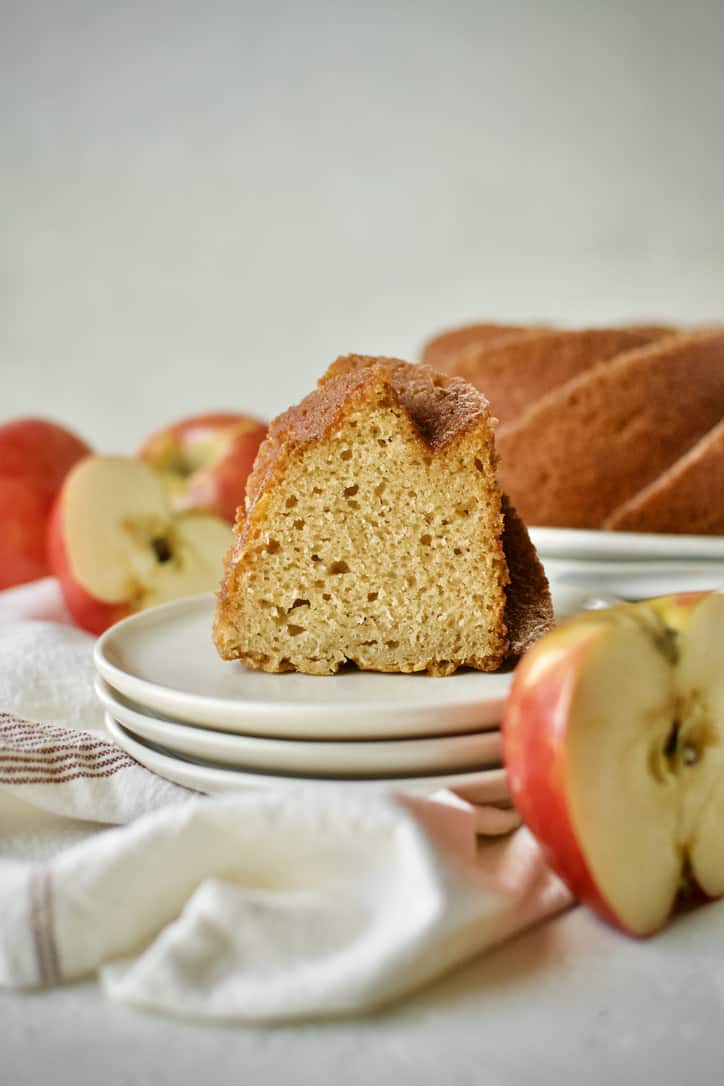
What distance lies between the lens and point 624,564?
1.71 m

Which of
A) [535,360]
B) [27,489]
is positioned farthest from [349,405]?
[27,489]

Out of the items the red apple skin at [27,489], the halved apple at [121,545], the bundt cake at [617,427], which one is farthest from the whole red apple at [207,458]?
the bundt cake at [617,427]

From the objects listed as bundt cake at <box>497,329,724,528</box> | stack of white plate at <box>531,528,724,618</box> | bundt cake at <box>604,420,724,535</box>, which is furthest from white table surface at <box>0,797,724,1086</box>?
bundt cake at <box>497,329,724,528</box>

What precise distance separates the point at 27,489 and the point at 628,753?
5.94ft

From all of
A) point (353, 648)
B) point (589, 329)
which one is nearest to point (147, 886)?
point (353, 648)

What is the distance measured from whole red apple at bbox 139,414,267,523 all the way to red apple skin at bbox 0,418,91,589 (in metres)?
0.26

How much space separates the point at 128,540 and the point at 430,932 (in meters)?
1.45

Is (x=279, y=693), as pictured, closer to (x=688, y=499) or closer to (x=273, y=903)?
(x=273, y=903)

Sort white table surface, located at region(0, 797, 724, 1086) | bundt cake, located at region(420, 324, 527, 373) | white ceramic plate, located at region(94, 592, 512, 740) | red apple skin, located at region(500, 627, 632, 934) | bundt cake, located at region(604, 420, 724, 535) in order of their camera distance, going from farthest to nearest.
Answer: bundt cake, located at region(420, 324, 527, 373)
bundt cake, located at region(604, 420, 724, 535)
white ceramic plate, located at region(94, 592, 512, 740)
red apple skin, located at region(500, 627, 632, 934)
white table surface, located at region(0, 797, 724, 1086)

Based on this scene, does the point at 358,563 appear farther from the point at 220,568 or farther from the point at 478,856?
the point at 220,568

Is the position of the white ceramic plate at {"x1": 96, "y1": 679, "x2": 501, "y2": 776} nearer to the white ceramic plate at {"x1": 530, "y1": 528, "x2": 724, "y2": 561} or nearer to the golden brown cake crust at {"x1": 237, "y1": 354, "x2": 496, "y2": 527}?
the golden brown cake crust at {"x1": 237, "y1": 354, "x2": 496, "y2": 527}

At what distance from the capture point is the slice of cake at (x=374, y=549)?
4.41 ft

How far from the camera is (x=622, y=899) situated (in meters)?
0.99

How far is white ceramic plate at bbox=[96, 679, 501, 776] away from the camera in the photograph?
1.12m
